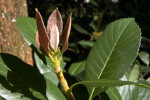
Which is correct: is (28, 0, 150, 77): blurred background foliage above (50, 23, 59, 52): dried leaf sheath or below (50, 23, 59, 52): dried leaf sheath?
below

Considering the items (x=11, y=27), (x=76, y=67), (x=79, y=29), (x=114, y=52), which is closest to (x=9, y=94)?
(x=114, y=52)

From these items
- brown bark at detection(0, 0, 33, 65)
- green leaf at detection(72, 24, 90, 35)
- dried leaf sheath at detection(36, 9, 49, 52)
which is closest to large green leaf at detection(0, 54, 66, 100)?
dried leaf sheath at detection(36, 9, 49, 52)

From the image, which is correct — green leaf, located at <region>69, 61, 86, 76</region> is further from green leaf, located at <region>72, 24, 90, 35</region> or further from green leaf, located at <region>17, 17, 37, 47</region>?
green leaf, located at <region>17, 17, 37, 47</region>

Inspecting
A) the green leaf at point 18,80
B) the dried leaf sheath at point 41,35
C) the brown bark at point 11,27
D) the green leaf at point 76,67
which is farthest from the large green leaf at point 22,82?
the green leaf at point 76,67

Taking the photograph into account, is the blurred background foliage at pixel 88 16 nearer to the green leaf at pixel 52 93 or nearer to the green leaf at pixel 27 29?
the green leaf at pixel 27 29

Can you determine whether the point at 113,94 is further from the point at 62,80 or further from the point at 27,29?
the point at 27,29
